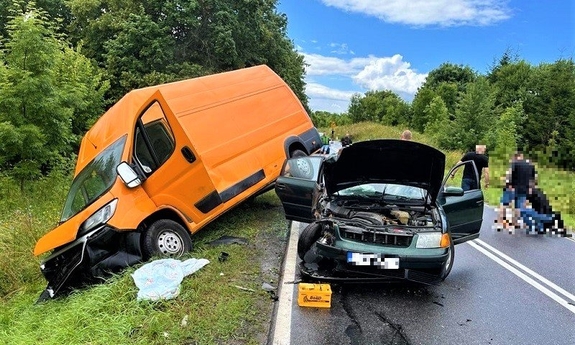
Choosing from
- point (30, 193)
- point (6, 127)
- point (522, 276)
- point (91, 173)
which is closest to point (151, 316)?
point (91, 173)

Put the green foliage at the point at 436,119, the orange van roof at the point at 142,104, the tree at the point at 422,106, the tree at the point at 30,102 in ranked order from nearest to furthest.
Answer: the orange van roof at the point at 142,104
the tree at the point at 30,102
the green foliage at the point at 436,119
the tree at the point at 422,106

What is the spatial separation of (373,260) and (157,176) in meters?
3.18

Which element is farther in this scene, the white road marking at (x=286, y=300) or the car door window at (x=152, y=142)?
the car door window at (x=152, y=142)

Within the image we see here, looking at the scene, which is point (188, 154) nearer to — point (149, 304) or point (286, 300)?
point (149, 304)

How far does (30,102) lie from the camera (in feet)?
25.9

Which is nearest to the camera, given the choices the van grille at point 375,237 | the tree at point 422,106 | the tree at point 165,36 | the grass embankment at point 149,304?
the grass embankment at point 149,304

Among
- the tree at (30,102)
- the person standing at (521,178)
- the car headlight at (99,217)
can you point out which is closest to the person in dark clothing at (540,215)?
the person standing at (521,178)

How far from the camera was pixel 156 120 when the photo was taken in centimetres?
604

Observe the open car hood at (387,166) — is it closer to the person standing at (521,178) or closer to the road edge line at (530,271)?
the road edge line at (530,271)

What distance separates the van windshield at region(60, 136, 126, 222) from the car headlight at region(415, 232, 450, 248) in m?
3.91

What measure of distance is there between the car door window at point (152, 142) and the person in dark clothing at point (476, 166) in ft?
14.4

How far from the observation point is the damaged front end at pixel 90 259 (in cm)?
470

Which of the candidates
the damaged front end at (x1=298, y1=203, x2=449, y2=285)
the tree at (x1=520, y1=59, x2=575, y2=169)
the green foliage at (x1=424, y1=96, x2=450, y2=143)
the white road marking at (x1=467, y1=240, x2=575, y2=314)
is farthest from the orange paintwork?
the tree at (x1=520, y1=59, x2=575, y2=169)

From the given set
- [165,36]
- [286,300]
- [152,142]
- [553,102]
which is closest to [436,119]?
[553,102]
